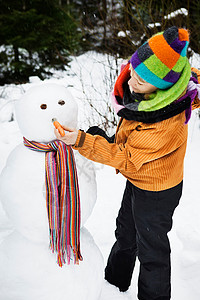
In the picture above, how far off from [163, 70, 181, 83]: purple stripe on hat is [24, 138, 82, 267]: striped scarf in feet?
1.53

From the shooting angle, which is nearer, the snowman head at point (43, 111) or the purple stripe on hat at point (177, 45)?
the purple stripe on hat at point (177, 45)

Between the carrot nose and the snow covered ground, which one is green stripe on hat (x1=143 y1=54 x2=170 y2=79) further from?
the snow covered ground

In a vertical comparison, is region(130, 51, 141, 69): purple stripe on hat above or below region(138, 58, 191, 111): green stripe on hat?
above

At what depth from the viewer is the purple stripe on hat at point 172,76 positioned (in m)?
0.92

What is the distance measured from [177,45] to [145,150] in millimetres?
397

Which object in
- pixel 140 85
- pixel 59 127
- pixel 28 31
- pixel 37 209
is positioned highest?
pixel 28 31

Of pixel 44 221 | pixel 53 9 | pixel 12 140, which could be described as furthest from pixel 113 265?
pixel 53 9

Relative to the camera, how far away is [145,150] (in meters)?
1.01

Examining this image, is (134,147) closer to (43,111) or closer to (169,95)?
(169,95)

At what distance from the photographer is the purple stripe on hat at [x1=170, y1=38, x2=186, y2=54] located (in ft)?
2.94

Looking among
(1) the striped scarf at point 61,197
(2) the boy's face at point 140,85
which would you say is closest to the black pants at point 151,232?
(1) the striped scarf at point 61,197

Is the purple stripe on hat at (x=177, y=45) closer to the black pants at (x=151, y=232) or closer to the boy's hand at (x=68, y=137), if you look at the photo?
the boy's hand at (x=68, y=137)

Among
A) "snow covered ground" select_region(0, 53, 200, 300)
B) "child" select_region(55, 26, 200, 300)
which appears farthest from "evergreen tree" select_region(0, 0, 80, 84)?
"child" select_region(55, 26, 200, 300)

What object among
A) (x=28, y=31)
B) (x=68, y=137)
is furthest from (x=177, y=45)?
(x=28, y=31)
